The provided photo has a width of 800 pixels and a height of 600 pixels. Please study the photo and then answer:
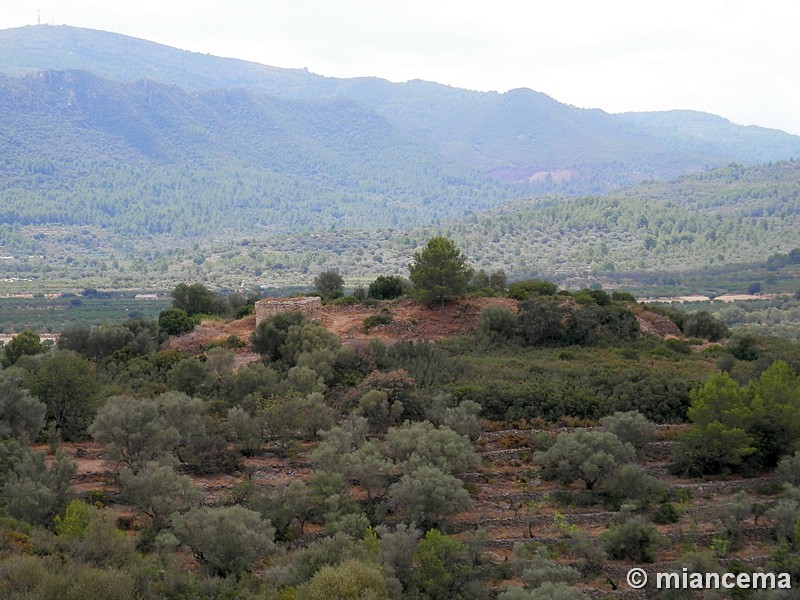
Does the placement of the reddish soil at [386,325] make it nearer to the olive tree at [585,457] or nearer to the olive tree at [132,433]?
the olive tree at [132,433]

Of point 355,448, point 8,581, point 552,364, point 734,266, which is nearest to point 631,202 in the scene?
point 734,266

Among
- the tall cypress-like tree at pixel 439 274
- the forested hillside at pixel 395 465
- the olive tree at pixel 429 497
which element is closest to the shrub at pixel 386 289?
the tall cypress-like tree at pixel 439 274

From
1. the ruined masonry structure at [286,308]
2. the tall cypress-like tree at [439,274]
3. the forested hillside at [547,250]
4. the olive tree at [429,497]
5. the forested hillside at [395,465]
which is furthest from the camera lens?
the forested hillside at [547,250]

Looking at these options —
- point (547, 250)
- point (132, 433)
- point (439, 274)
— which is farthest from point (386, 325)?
point (547, 250)

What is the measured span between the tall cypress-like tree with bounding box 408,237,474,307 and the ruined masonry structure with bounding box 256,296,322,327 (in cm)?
405

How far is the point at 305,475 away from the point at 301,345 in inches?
375

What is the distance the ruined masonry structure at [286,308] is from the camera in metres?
39.4

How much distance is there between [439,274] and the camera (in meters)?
39.8

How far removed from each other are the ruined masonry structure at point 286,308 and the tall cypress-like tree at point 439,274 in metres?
4.05

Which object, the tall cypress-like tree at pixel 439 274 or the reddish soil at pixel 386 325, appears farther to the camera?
the tall cypress-like tree at pixel 439 274

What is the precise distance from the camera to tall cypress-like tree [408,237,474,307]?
39.9 meters

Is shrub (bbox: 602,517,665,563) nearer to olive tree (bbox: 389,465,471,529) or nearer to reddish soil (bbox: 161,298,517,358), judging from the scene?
olive tree (bbox: 389,465,471,529)

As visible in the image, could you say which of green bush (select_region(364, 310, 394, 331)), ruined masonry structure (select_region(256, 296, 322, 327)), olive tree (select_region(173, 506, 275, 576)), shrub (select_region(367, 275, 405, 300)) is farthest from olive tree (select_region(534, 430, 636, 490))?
shrub (select_region(367, 275, 405, 300))

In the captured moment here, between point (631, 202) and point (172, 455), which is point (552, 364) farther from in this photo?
point (631, 202)
